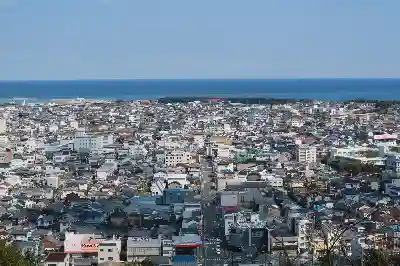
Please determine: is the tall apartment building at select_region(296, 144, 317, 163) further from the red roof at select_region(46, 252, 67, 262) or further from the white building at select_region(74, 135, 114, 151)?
the red roof at select_region(46, 252, 67, 262)

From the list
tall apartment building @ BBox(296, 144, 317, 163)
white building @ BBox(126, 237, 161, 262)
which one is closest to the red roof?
white building @ BBox(126, 237, 161, 262)

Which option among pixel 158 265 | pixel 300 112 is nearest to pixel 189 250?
pixel 158 265

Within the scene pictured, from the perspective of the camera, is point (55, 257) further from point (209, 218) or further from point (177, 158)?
point (177, 158)

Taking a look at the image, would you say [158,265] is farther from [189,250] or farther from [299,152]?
[299,152]

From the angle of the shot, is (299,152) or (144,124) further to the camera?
(144,124)

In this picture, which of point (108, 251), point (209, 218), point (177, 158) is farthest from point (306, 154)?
point (108, 251)

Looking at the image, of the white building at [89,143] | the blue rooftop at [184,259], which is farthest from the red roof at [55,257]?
the white building at [89,143]
